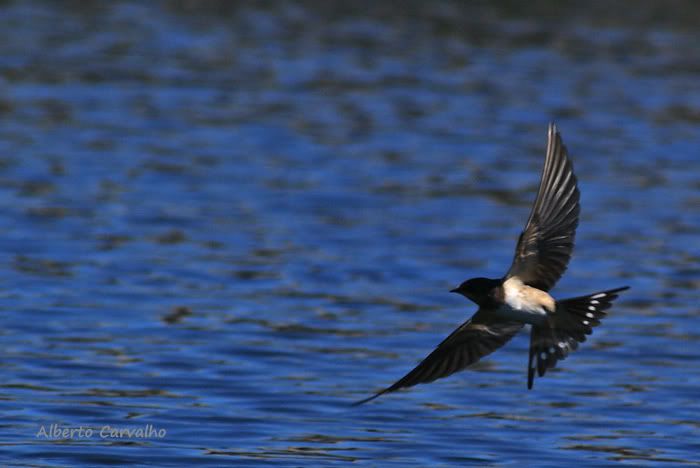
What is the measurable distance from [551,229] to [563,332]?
47 centimetres

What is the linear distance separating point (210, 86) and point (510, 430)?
11.3 m

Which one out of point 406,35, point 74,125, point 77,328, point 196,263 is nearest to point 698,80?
point 406,35

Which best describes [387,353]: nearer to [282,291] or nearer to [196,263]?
[282,291]

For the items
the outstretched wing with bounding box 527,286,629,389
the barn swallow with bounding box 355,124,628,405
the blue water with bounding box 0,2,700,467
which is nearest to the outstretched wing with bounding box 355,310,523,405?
the barn swallow with bounding box 355,124,628,405

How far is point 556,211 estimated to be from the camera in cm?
678

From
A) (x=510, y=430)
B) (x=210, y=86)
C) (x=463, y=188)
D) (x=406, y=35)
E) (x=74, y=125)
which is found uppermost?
(x=406, y=35)

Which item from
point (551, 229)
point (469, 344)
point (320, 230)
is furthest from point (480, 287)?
point (320, 230)

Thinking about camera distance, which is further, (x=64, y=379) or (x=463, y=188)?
(x=463, y=188)

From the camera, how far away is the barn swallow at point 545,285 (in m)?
6.58

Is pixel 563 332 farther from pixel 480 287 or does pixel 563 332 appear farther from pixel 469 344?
pixel 469 344

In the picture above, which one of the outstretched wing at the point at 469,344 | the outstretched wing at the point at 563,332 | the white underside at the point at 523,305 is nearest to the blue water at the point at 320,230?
the outstretched wing at the point at 469,344

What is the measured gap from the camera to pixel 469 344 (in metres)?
7.11

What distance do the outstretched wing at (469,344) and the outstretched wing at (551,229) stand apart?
1.27ft

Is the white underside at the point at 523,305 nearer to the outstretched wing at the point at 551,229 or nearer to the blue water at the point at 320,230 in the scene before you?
the outstretched wing at the point at 551,229
